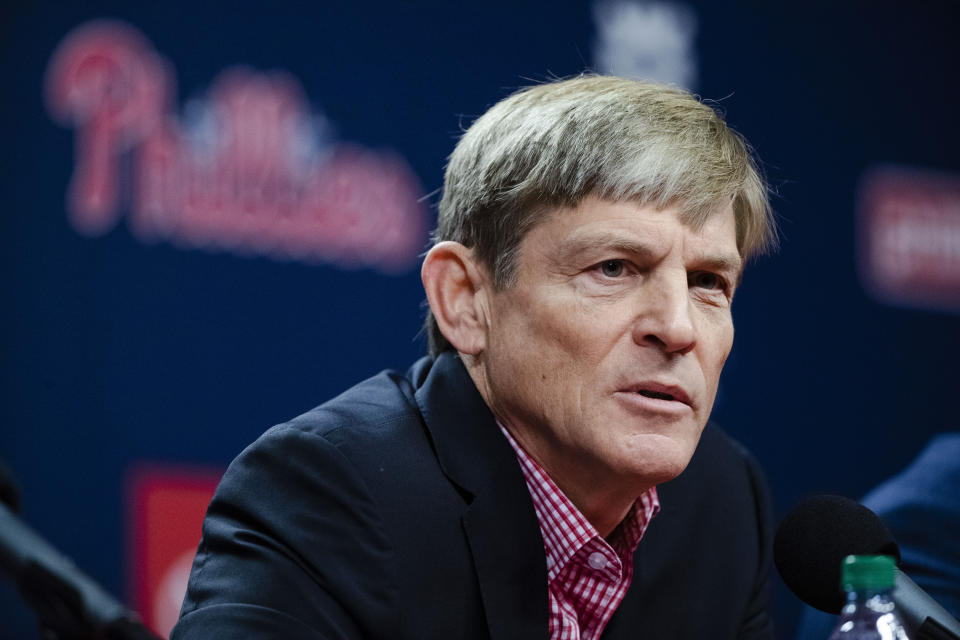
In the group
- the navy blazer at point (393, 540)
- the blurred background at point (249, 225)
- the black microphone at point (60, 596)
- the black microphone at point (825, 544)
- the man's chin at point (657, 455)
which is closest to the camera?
the black microphone at point (60, 596)

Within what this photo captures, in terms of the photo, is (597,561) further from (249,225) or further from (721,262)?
(249,225)

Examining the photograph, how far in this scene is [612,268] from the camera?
1.59 meters

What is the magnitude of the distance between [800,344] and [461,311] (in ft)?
9.93

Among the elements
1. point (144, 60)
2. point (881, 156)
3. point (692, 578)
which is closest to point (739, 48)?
point (881, 156)

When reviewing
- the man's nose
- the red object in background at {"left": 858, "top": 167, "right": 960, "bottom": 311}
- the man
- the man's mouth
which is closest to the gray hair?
the man

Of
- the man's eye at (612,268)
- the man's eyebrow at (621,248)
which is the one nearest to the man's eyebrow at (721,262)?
the man's eyebrow at (621,248)

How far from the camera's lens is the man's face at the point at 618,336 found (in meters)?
1.55

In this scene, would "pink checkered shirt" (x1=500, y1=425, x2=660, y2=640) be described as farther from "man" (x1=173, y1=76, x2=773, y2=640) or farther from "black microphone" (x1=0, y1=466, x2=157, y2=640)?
"black microphone" (x1=0, y1=466, x2=157, y2=640)

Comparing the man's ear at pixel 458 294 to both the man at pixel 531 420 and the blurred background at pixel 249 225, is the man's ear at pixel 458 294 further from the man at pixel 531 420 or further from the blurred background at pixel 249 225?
the blurred background at pixel 249 225

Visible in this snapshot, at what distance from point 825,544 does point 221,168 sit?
226cm

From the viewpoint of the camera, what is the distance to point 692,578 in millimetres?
1854

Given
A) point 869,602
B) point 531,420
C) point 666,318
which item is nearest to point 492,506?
point 531,420

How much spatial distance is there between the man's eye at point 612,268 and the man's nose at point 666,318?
0.05 meters

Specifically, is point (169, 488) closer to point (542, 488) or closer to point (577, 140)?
point (542, 488)
